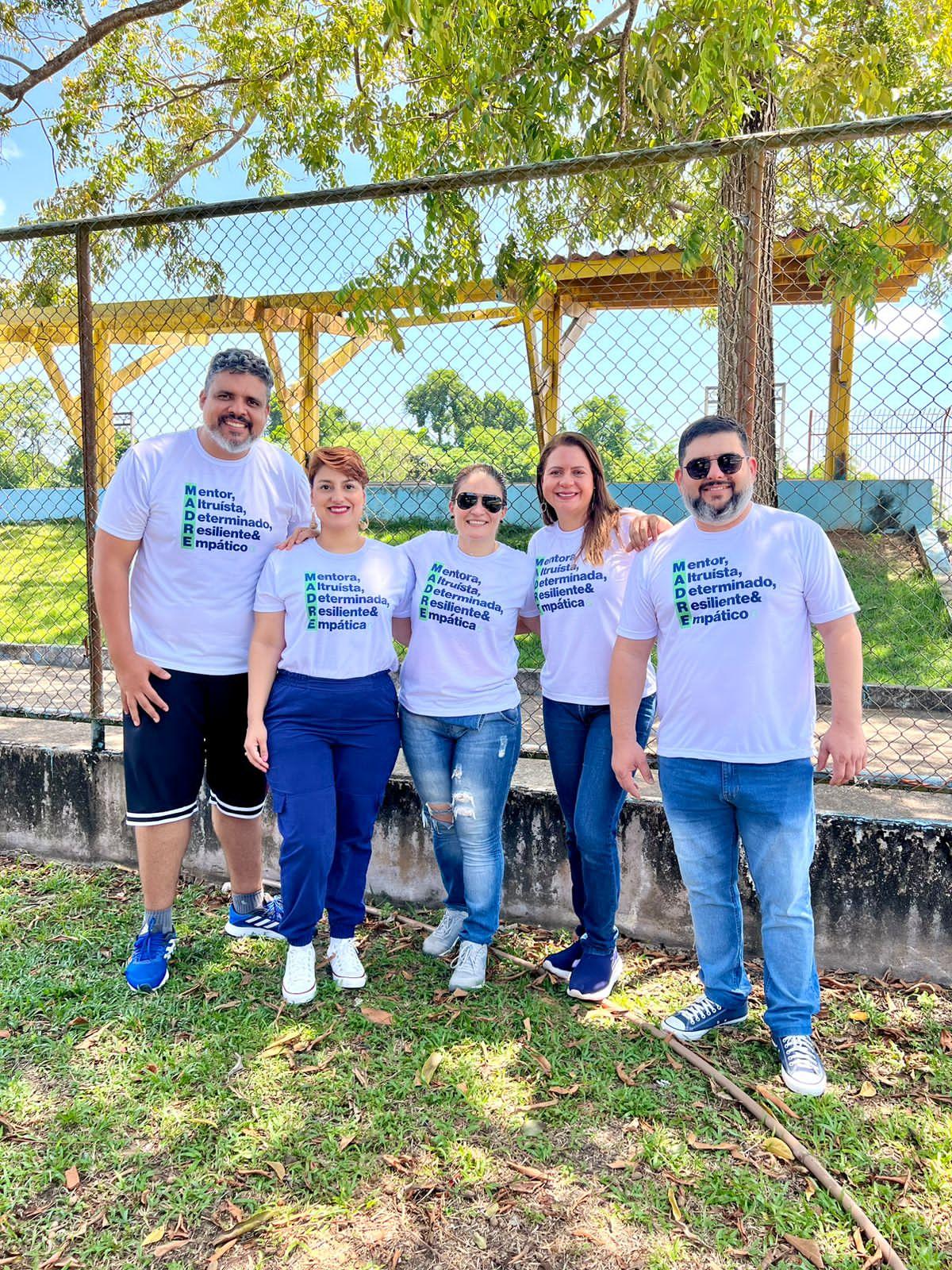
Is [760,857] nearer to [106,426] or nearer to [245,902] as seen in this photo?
[245,902]

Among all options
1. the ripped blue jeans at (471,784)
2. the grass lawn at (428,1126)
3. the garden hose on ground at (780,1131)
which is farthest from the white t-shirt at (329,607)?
the garden hose on ground at (780,1131)

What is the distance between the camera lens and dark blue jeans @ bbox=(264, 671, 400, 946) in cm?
293

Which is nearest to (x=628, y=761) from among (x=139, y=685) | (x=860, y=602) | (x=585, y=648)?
(x=585, y=648)

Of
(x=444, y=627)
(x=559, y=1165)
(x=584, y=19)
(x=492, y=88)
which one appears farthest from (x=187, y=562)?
(x=584, y=19)

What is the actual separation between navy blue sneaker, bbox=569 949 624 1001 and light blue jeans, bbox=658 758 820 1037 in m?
0.38

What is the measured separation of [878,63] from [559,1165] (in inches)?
233

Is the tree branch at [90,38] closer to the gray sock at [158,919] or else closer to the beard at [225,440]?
the beard at [225,440]

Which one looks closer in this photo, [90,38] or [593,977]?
[593,977]

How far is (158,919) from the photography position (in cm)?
326

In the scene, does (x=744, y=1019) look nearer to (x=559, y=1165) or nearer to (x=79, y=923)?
(x=559, y=1165)

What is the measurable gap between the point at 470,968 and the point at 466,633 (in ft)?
3.82

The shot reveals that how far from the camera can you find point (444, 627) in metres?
3.00

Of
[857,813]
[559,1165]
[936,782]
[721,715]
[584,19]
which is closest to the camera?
[559,1165]

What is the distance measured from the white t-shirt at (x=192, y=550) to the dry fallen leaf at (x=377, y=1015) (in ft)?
4.06
